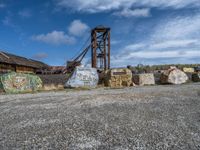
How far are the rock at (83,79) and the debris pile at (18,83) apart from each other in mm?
2956

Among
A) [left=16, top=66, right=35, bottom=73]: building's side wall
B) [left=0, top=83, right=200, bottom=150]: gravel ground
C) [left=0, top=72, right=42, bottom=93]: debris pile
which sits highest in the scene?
[left=16, top=66, right=35, bottom=73]: building's side wall

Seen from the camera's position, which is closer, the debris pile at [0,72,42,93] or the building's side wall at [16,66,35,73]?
the debris pile at [0,72,42,93]

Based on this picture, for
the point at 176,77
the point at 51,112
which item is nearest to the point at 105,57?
the point at 176,77

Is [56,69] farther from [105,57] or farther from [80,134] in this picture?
[80,134]

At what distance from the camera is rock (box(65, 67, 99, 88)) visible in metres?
22.6

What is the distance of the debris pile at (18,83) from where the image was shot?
65.7ft

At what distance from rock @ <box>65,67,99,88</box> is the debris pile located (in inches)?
116

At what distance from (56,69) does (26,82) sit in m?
14.4

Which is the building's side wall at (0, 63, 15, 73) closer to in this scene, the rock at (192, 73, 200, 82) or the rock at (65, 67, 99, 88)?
the rock at (65, 67, 99, 88)

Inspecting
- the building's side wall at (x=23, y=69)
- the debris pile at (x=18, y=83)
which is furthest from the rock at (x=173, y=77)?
the building's side wall at (x=23, y=69)

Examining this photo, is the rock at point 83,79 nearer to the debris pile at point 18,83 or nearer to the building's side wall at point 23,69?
the debris pile at point 18,83

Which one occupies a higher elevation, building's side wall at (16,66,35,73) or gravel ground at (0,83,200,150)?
building's side wall at (16,66,35,73)

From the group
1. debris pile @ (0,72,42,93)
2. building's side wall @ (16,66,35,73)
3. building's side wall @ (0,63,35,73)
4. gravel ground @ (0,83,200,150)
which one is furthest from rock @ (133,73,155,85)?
building's side wall @ (16,66,35,73)

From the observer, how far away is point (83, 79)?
23.1 metres
